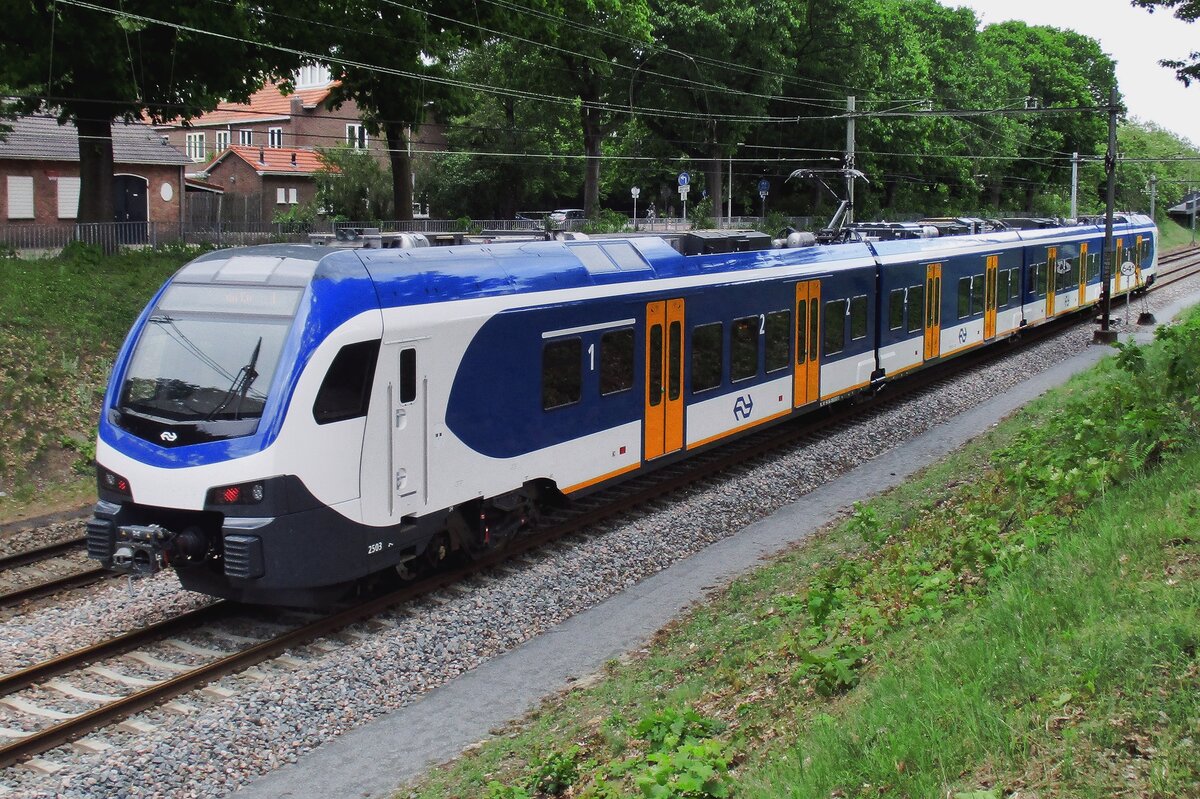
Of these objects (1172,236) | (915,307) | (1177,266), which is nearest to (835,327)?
(915,307)

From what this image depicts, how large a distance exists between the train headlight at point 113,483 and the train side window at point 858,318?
13.1m

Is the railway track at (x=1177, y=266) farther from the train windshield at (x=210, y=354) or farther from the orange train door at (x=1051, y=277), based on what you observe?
the train windshield at (x=210, y=354)

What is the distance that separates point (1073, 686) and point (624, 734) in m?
2.89

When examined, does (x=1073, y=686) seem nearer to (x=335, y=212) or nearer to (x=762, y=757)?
(x=762, y=757)

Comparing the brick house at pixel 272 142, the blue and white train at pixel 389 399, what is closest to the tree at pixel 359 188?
the brick house at pixel 272 142

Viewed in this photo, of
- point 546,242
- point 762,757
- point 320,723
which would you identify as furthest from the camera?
point 546,242

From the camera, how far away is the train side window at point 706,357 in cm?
1562

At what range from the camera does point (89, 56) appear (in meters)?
22.9

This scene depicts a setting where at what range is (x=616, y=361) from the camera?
45.8 ft

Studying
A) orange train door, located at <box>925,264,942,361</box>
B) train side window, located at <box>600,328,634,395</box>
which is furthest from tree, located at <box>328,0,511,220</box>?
train side window, located at <box>600,328,634,395</box>

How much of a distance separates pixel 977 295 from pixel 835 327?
7904 mm

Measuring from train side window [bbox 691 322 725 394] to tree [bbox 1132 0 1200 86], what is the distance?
→ 32.2 ft

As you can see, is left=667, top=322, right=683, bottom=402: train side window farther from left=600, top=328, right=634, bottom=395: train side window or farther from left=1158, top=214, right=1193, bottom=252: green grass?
left=1158, top=214, right=1193, bottom=252: green grass

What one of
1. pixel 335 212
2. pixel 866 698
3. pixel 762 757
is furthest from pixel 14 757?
pixel 335 212
